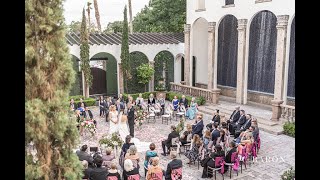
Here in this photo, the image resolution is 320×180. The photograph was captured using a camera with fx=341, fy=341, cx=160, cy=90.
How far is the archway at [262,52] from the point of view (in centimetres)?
2167

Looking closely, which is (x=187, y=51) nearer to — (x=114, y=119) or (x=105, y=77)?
(x=105, y=77)

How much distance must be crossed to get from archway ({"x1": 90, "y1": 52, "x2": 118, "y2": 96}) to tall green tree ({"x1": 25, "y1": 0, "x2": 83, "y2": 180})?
77.7ft

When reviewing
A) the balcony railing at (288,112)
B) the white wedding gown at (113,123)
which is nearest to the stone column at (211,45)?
the balcony railing at (288,112)

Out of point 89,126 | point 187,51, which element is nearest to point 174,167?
point 89,126

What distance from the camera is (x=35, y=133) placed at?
4516 mm

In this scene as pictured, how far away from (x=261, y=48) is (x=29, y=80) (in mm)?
19988

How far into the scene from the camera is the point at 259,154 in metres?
13.8

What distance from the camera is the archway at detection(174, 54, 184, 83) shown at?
28.8 metres

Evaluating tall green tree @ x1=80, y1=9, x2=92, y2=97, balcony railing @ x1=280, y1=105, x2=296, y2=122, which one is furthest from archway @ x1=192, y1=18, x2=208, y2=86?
balcony railing @ x1=280, y1=105, x2=296, y2=122

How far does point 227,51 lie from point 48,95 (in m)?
21.9

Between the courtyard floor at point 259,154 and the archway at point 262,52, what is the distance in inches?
225

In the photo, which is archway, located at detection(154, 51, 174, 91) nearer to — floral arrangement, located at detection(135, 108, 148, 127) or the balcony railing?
floral arrangement, located at detection(135, 108, 148, 127)
